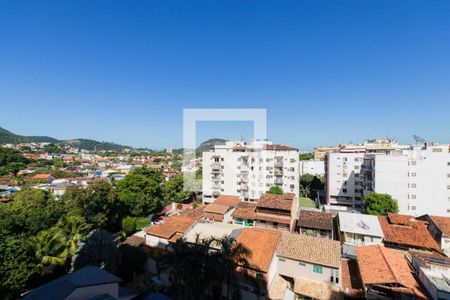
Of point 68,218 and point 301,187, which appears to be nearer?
point 68,218

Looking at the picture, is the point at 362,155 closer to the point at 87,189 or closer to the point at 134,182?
the point at 134,182

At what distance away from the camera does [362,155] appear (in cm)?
4412

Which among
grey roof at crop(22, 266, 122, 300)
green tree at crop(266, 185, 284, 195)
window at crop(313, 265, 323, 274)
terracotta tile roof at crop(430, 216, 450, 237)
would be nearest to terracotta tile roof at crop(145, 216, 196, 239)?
grey roof at crop(22, 266, 122, 300)

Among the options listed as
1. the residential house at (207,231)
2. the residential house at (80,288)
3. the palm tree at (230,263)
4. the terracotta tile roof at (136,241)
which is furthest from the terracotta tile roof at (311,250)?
the terracotta tile roof at (136,241)

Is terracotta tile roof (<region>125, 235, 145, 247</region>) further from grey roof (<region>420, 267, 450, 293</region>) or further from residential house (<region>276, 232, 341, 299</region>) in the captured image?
grey roof (<region>420, 267, 450, 293</region>)

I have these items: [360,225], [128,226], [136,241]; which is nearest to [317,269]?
[360,225]

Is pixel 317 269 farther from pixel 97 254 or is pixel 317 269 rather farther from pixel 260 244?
pixel 97 254

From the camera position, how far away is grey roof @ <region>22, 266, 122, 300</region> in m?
11.2

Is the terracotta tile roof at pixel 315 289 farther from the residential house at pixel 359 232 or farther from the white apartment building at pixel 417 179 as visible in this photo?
the white apartment building at pixel 417 179

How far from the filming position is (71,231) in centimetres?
1888

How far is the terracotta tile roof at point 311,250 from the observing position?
15.5 metres

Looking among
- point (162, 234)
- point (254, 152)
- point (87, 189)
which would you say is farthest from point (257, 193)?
point (87, 189)

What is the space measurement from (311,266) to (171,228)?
13.7 m

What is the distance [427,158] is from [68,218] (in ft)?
159
